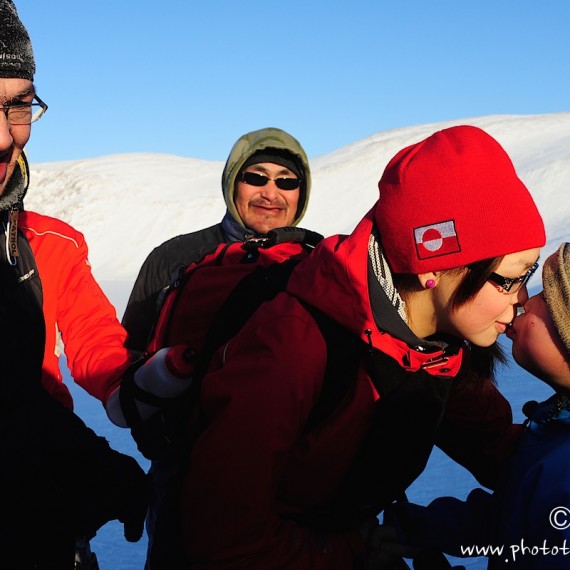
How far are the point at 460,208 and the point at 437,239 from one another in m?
0.09

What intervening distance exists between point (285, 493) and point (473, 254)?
0.70 m

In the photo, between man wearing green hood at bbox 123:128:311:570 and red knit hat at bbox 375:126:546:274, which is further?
man wearing green hood at bbox 123:128:311:570

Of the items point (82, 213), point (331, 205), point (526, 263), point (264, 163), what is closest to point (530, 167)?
point (331, 205)

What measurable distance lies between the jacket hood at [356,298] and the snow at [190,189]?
39.1ft

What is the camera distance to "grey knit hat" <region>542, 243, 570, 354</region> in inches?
69.6

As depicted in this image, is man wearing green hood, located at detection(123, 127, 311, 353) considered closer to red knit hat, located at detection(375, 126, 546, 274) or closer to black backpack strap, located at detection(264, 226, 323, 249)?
black backpack strap, located at detection(264, 226, 323, 249)

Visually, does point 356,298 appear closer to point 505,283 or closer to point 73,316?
point 505,283

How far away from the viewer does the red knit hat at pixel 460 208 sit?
1.69 meters

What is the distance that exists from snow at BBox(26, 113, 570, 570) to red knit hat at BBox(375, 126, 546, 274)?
38.9ft

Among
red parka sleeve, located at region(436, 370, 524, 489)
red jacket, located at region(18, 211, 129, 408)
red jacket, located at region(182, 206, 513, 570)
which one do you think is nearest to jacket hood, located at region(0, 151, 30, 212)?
red jacket, located at region(18, 211, 129, 408)

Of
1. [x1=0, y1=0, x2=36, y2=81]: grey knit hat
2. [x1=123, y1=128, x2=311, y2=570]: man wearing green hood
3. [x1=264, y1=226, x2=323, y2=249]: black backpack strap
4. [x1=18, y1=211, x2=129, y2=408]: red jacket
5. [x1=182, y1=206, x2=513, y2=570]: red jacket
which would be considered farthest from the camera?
[x1=123, y1=128, x2=311, y2=570]: man wearing green hood

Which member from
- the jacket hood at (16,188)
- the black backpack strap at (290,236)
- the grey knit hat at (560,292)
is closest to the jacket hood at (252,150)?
the black backpack strap at (290,236)

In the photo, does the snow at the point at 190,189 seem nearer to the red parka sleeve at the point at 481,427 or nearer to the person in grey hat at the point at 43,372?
the red parka sleeve at the point at 481,427

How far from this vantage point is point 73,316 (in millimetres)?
2182
